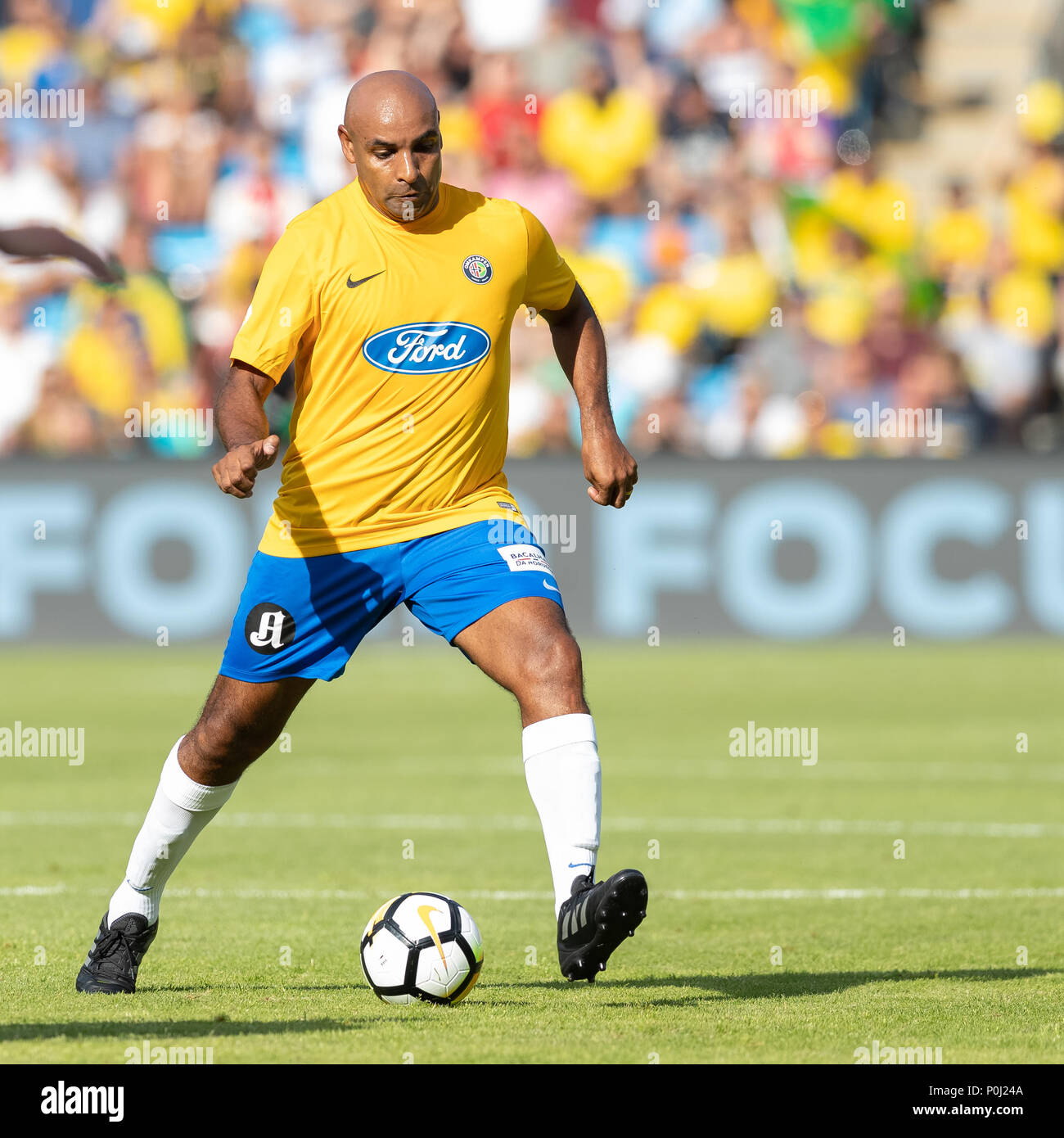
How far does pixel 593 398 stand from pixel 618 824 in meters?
4.29

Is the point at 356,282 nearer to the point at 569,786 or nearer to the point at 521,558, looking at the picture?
the point at 521,558

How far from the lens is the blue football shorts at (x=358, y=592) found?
604cm

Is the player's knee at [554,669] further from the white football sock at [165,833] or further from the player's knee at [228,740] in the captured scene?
the white football sock at [165,833]

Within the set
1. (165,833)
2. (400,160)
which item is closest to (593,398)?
(400,160)

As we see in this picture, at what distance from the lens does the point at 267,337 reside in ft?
19.4

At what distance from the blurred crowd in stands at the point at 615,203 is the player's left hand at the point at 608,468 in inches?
444

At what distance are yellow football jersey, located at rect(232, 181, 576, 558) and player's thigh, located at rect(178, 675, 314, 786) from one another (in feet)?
1.36

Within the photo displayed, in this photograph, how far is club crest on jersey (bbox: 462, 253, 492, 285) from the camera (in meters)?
6.16

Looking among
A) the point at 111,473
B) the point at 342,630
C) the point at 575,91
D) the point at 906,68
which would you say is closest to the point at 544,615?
the point at 342,630

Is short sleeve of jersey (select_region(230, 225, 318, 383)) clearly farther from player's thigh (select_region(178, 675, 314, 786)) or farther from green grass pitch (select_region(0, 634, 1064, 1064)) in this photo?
green grass pitch (select_region(0, 634, 1064, 1064))

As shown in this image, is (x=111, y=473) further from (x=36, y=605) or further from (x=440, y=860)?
(x=440, y=860)
